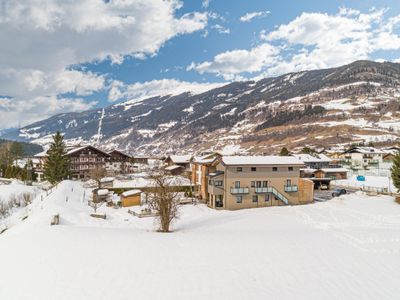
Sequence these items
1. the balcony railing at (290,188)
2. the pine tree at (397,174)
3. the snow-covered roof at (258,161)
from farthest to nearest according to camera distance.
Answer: the balcony railing at (290,188) → the snow-covered roof at (258,161) → the pine tree at (397,174)

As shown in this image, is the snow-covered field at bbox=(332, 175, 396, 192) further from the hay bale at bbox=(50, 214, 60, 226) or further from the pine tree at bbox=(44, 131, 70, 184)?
the pine tree at bbox=(44, 131, 70, 184)

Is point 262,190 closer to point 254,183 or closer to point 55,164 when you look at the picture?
point 254,183

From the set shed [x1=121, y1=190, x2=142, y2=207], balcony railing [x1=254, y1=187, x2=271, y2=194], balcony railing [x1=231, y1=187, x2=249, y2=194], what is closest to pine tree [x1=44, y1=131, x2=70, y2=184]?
shed [x1=121, y1=190, x2=142, y2=207]

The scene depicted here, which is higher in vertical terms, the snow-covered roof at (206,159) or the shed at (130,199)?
the snow-covered roof at (206,159)

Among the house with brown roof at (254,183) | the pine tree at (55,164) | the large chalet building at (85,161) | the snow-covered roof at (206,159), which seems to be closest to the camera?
the house with brown roof at (254,183)

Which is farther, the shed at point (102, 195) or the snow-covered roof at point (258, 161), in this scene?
the shed at point (102, 195)

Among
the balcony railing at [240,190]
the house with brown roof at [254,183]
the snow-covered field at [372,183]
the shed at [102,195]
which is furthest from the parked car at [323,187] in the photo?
the shed at [102,195]

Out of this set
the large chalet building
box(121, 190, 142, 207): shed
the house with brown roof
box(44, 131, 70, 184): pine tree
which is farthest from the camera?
the large chalet building

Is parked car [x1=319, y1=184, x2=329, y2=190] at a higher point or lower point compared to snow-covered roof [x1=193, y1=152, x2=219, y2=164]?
lower

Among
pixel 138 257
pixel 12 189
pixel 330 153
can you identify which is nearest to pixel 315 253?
pixel 138 257

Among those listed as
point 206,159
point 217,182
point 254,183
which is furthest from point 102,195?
point 254,183

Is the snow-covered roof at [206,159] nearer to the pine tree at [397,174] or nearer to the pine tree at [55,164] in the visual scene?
the pine tree at [397,174]

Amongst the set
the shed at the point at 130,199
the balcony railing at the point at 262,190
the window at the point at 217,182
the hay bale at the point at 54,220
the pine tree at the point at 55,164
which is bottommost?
the shed at the point at 130,199

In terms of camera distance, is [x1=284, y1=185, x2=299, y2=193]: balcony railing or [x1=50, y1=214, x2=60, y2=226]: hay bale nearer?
[x1=50, y1=214, x2=60, y2=226]: hay bale
